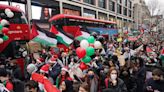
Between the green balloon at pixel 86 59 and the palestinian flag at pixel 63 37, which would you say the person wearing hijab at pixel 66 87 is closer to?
the green balloon at pixel 86 59

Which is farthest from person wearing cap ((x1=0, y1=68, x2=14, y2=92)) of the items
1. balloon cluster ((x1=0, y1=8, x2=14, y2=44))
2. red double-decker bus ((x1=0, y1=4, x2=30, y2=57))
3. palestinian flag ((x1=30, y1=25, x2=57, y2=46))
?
red double-decker bus ((x1=0, y1=4, x2=30, y2=57))

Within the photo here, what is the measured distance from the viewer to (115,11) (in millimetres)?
51406

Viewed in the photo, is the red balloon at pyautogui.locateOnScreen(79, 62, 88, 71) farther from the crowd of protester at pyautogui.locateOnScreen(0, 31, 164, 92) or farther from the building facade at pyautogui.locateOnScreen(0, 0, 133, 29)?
the building facade at pyautogui.locateOnScreen(0, 0, 133, 29)

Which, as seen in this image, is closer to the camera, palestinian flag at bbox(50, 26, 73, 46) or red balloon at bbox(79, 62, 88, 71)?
red balloon at bbox(79, 62, 88, 71)

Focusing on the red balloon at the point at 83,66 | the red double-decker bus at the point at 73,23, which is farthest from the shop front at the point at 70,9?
the red balloon at the point at 83,66

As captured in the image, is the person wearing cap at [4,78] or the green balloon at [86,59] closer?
the person wearing cap at [4,78]

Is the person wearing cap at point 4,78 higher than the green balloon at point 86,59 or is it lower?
lower

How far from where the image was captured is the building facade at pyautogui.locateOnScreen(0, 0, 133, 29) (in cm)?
2641

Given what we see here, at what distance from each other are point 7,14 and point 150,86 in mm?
7994

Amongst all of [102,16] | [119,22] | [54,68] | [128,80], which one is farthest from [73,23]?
[119,22]

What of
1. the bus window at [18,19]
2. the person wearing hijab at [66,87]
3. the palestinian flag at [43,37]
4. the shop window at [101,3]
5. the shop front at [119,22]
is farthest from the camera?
the shop front at [119,22]

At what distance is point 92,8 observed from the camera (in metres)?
38.6

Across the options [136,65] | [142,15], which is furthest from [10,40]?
[142,15]

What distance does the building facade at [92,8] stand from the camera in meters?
26.4
